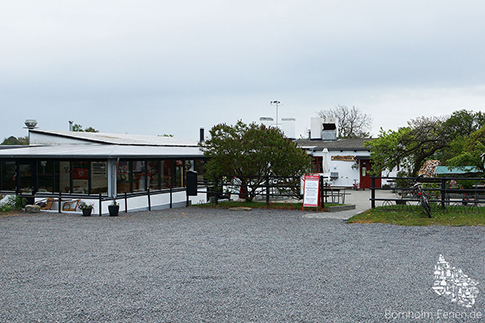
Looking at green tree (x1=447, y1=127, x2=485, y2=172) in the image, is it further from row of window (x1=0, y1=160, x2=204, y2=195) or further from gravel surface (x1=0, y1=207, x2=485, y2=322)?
row of window (x1=0, y1=160, x2=204, y2=195)

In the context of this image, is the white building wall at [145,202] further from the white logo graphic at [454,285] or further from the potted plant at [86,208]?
the white logo graphic at [454,285]

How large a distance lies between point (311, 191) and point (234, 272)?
353 inches

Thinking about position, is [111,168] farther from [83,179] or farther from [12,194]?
[12,194]

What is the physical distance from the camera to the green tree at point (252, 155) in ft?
53.1

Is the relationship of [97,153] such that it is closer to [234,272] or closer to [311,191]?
[311,191]

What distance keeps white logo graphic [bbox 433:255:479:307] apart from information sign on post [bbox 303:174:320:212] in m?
8.14

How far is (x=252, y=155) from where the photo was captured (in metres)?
16.3

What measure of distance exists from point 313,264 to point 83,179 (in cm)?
1127

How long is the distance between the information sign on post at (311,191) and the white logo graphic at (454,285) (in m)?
8.14

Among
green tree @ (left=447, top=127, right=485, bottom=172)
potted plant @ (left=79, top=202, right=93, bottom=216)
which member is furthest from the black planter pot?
green tree @ (left=447, top=127, right=485, bottom=172)

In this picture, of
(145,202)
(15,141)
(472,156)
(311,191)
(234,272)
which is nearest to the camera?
(234,272)

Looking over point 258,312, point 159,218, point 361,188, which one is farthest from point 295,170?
point 361,188

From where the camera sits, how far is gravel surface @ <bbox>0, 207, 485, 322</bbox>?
508 centimetres

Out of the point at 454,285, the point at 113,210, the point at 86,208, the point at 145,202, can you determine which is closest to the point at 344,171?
the point at 145,202
